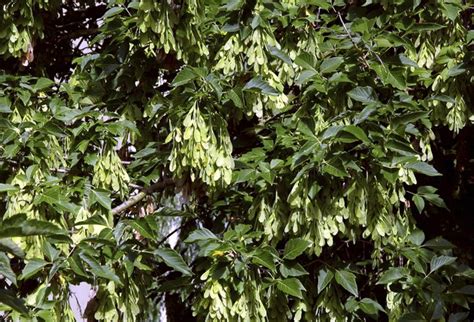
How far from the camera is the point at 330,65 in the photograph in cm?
236

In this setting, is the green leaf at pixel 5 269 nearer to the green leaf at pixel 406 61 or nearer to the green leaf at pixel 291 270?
the green leaf at pixel 291 270

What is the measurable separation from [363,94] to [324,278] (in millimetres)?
591

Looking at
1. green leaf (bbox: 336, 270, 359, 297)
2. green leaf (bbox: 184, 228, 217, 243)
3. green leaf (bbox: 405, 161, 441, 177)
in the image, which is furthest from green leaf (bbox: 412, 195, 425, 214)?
green leaf (bbox: 184, 228, 217, 243)

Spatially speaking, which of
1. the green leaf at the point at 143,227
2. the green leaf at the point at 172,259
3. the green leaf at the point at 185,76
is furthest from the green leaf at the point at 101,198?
the green leaf at the point at 185,76

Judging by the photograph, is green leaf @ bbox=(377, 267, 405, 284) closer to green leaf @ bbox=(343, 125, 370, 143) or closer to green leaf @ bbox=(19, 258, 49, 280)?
green leaf @ bbox=(343, 125, 370, 143)

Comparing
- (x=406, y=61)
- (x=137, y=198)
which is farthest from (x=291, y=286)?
(x=406, y=61)

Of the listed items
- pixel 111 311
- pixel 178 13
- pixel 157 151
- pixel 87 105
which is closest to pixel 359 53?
pixel 178 13

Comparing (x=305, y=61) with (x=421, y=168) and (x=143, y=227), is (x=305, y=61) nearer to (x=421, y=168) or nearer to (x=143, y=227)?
(x=421, y=168)

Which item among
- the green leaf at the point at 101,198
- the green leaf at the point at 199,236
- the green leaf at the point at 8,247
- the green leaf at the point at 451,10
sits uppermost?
the green leaf at the point at 451,10

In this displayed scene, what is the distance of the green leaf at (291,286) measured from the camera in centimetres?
224

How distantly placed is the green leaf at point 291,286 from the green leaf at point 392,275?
268 millimetres

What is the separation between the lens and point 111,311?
7.59 feet

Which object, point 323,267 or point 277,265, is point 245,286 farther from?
point 323,267

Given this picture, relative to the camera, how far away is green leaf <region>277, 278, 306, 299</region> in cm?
224
